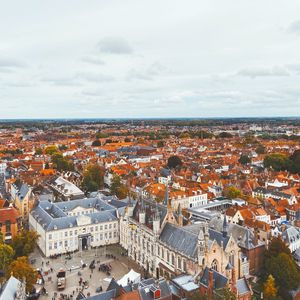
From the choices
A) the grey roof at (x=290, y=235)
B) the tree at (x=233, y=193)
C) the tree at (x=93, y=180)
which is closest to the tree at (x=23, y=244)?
the grey roof at (x=290, y=235)

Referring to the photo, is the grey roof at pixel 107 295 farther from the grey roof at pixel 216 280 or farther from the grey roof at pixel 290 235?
the grey roof at pixel 290 235

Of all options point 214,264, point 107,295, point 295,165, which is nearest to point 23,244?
point 107,295

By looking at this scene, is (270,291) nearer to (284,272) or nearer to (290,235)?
(284,272)

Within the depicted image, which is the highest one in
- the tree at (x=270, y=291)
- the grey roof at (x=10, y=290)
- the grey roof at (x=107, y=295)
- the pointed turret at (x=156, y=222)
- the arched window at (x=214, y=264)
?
the pointed turret at (x=156, y=222)

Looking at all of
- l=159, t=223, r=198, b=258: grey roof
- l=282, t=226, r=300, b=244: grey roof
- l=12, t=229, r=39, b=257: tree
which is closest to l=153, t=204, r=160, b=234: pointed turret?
l=159, t=223, r=198, b=258: grey roof

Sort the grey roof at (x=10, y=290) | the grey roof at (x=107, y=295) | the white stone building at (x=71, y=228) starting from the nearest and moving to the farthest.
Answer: the grey roof at (x=10, y=290) → the grey roof at (x=107, y=295) → the white stone building at (x=71, y=228)

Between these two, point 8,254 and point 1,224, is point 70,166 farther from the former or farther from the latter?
point 8,254
